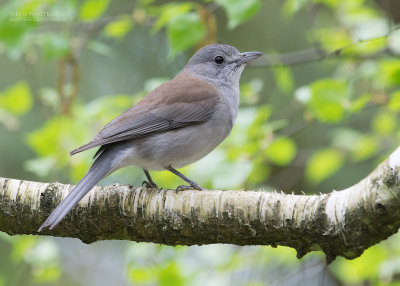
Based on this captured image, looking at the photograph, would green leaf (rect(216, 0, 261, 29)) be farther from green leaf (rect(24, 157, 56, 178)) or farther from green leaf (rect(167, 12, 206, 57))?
green leaf (rect(24, 157, 56, 178))

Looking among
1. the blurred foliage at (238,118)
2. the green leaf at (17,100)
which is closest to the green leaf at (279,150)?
the blurred foliage at (238,118)

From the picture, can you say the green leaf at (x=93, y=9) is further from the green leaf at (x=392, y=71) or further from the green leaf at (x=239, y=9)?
the green leaf at (x=392, y=71)

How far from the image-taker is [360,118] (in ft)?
29.7

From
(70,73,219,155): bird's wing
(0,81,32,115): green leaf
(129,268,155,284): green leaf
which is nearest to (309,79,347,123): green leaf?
(70,73,219,155): bird's wing

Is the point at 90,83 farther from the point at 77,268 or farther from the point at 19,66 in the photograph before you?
the point at 77,268

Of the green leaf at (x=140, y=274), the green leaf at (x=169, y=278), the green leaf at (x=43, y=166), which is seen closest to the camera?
the green leaf at (x=169, y=278)

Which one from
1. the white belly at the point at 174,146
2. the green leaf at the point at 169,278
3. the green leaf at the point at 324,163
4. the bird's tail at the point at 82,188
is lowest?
the green leaf at the point at 169,278

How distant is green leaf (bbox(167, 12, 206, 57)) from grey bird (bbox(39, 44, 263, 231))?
45 cm

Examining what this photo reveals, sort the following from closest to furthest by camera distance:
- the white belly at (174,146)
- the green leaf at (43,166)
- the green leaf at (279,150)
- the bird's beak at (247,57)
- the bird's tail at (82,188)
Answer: the bird's tail at (82,188)
the white belly at (174,146)
the green leaf at (279,150)
the bird's beak at (247,57)
the green leaf at (43,166)

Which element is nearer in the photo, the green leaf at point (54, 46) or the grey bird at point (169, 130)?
the grey bird at point (169, 130)

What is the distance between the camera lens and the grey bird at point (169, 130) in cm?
441

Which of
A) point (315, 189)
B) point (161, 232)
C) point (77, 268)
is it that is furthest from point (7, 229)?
point (315, 189)

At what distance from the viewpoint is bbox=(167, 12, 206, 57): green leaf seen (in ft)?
16.0

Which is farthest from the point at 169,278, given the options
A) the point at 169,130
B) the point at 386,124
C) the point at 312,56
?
the point at 386,124
